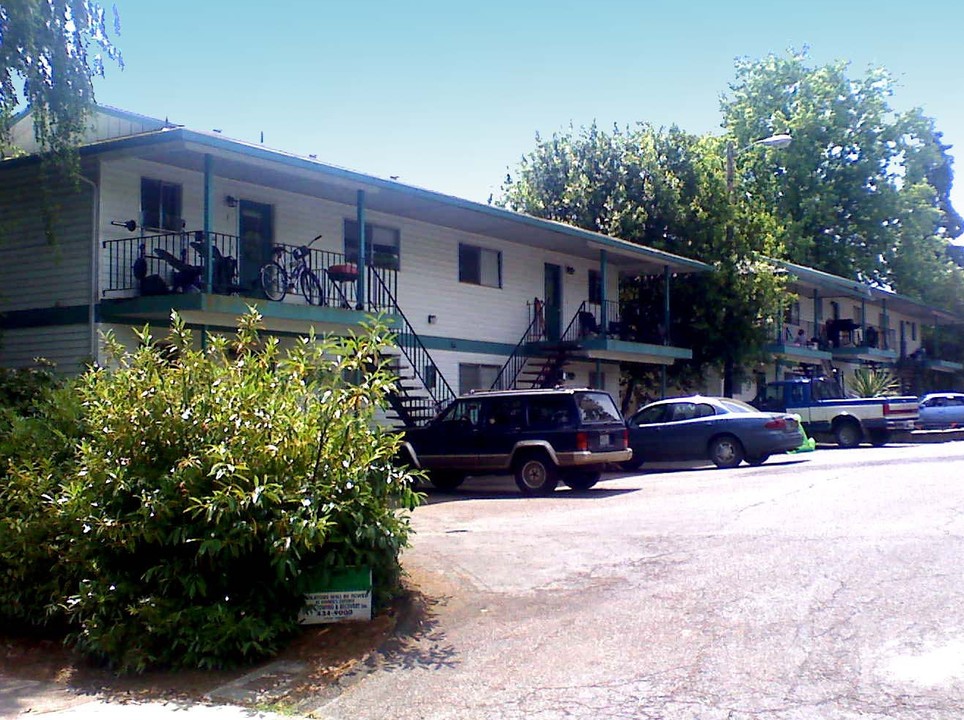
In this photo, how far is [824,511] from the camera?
13.6 metres

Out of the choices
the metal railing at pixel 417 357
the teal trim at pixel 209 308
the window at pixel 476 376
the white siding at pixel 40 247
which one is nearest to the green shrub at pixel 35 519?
the teal trim at pixel 209 308

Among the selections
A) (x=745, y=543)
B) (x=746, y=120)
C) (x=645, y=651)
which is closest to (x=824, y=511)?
(x=745, y=543)

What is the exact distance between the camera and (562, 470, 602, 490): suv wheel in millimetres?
18547

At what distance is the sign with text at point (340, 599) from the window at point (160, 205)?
11688 mm

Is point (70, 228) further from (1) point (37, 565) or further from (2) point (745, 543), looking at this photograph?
(2) point (745, 543)

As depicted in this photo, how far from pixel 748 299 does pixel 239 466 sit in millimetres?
26197

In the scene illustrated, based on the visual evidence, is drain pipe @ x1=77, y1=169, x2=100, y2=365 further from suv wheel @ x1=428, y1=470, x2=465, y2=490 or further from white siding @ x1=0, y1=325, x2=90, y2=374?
suv wheel @ x1=428, y1=470, x2=465, y2=490

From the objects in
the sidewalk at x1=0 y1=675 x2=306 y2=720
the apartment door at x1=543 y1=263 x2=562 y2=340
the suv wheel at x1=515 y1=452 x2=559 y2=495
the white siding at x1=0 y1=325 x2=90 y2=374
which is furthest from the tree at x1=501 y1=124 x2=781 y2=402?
the sidewalk at x1=0 y1=675 x2=306 y2=720

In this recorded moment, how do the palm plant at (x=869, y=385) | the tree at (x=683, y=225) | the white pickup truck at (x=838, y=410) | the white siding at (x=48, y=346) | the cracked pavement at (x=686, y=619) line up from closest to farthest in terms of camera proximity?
1. the cracked pavement at (x=686, y=619)
2. the white siding at (x=48, y=346)
3. the white pickup truck at (x=838, y=410)
4. the tree at (x=683, y=225)
5. the palm plant at (x=869, y=385)

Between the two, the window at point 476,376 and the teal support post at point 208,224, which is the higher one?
the teal support post at point 208,224

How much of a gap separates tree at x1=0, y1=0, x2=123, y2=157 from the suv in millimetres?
7042

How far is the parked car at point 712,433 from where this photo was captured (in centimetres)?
2233

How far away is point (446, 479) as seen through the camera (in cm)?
1934

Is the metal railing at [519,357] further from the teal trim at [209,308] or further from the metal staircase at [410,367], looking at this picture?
the teal trim at [209,308]
